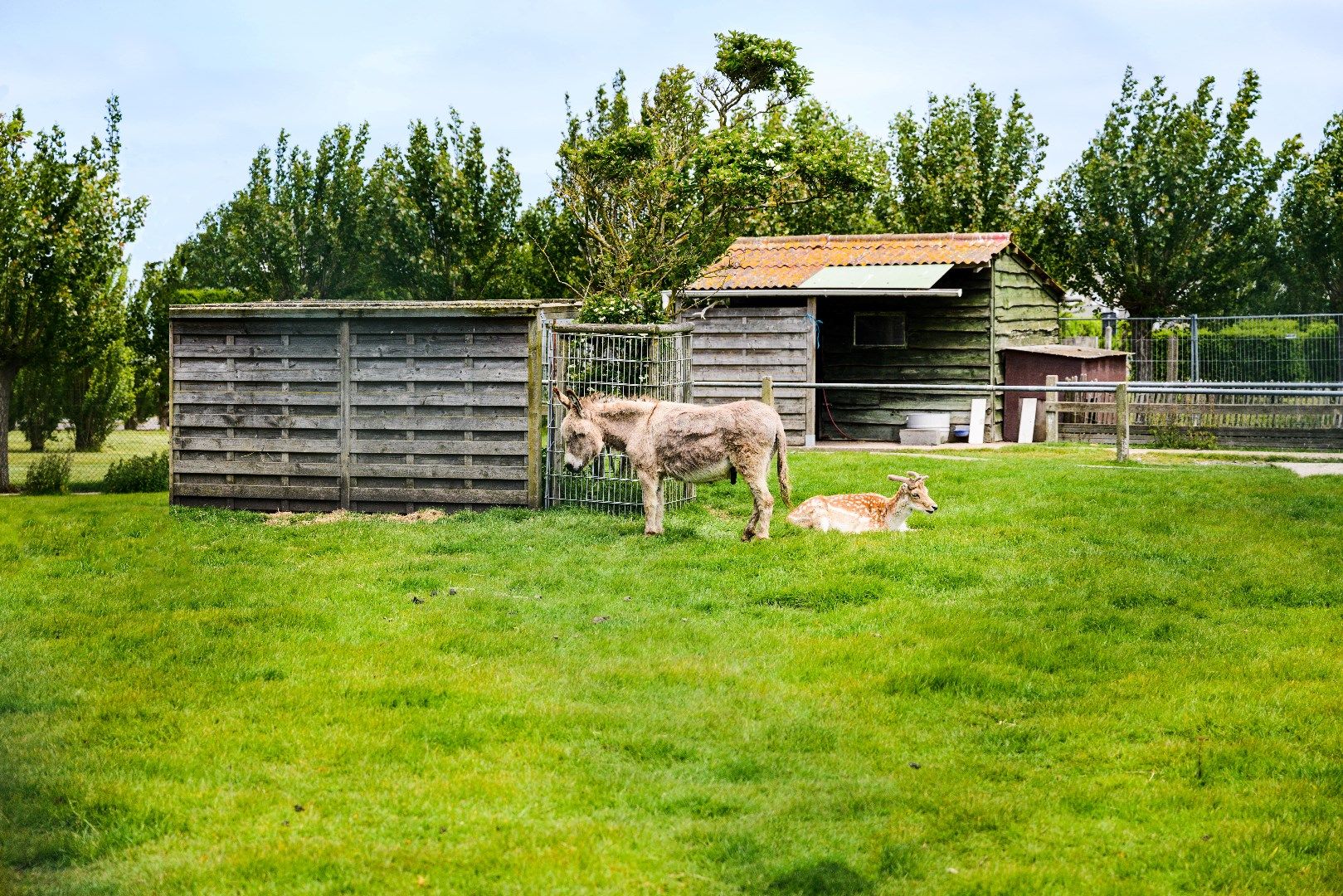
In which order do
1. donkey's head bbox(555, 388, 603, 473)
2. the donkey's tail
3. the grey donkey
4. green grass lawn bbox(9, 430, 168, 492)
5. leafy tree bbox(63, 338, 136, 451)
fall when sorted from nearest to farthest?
the grey donkey < the donkey's tail < donkey's head bbox(555, 388, 603, 473) < green grass lawn bbox(9, 430, 168, 492) < leafy tree bbox(63, 338, 136, 451)

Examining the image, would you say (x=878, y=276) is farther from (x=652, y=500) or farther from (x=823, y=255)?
(x=652, y=500)

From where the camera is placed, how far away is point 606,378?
46.2 ft

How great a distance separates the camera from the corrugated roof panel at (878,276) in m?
23.1

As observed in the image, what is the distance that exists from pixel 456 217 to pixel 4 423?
1552 cm

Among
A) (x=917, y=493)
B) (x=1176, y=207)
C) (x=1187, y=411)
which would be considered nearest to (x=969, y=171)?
(x=1176, y=207)

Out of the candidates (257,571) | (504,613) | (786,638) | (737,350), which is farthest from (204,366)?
(737,350)

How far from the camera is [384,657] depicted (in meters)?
7.72

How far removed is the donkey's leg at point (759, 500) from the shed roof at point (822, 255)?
11.9m

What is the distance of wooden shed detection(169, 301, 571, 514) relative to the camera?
45.9ft

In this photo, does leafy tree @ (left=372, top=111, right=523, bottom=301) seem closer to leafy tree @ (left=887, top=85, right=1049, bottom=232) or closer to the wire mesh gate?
leafy tree @ (left=887, top=85, right=1049, bottom=232)

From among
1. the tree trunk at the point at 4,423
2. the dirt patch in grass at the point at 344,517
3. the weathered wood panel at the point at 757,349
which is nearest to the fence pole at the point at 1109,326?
the weathered wood panel at the point at 757,349

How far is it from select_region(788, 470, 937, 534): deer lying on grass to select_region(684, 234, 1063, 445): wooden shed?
10.6 m

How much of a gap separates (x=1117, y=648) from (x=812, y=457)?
9.95m

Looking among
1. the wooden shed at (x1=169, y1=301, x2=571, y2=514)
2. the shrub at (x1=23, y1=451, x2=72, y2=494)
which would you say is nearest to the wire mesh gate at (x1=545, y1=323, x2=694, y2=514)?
the wooden shed at (x1=169, y1=301, x2=571, y2=514)
